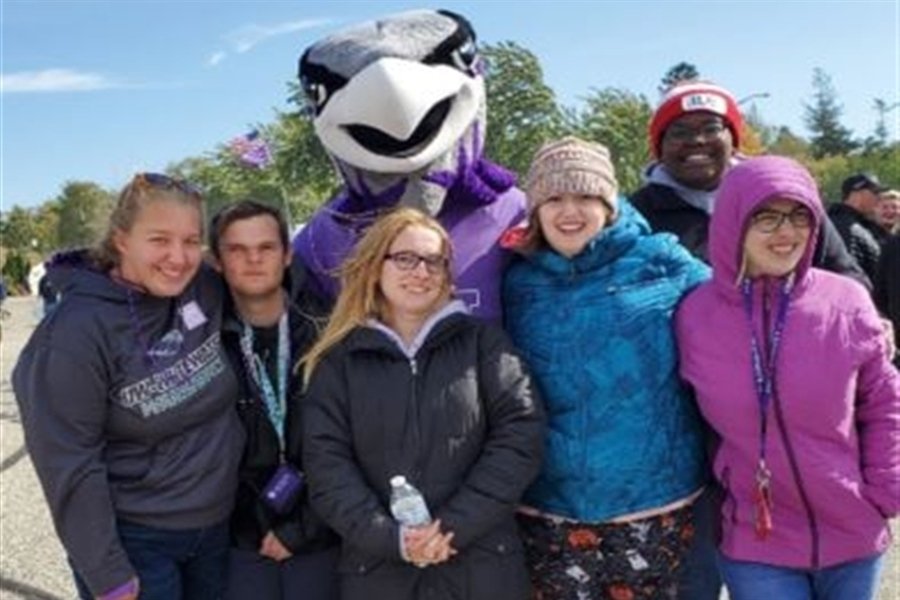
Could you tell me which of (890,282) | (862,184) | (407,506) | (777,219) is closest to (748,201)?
(777,219)

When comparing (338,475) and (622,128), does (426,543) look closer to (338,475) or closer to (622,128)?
(338,475)

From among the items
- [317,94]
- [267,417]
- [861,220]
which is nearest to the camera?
[267,417]

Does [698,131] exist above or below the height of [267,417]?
above

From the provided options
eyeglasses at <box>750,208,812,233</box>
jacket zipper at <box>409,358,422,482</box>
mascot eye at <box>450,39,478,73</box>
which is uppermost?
mascot eye at <box>450,39,478,73</box>

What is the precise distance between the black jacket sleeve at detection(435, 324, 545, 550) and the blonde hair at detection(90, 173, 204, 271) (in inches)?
32.7

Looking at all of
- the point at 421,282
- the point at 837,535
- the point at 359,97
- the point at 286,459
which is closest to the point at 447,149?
the point at 359,97

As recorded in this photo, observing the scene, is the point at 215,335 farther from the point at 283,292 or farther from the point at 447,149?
the point at 447,149

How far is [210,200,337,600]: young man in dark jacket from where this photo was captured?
262 centimetres

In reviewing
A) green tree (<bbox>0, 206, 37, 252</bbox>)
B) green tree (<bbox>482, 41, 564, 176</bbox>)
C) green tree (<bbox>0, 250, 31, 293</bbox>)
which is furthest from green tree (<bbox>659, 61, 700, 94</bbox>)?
green tree (<bbox>0, 206, 37, 252</bbox>)

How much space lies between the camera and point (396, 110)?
2.75 metres

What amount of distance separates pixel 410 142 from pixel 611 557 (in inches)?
46.4

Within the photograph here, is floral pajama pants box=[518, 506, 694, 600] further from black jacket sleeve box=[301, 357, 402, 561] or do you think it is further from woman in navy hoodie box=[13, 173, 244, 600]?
woman in navy hoodie box=[13, 173, 244, 600]

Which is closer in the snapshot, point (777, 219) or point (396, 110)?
point (777, 219)

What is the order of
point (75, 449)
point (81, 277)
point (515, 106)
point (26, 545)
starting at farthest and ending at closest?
point (515, 106) < point (26, 545) < point (81, 277) < point (75, 449)
